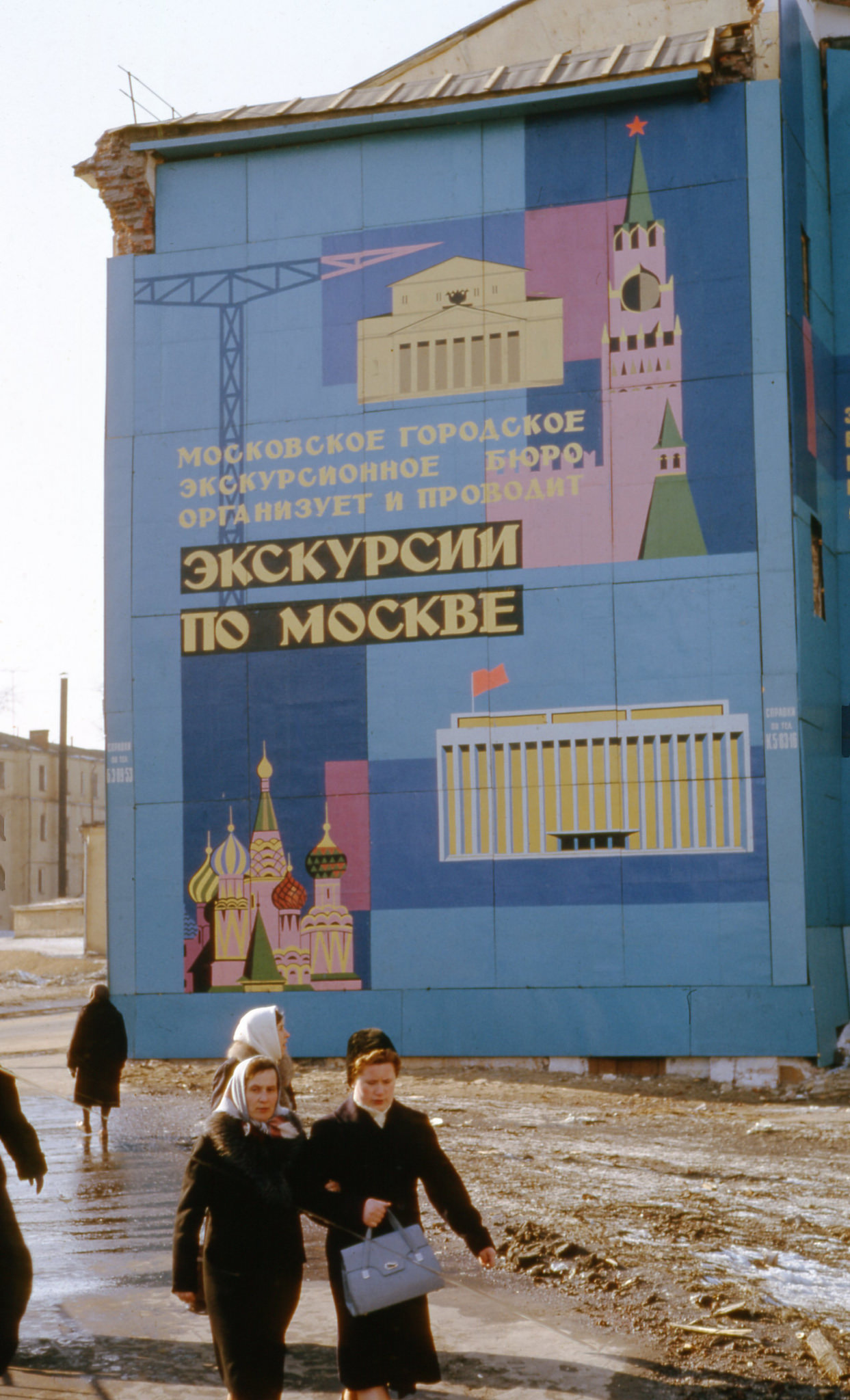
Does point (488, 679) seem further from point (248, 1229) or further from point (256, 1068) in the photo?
point (248, 1229)

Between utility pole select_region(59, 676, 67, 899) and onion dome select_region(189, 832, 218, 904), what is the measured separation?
46.0m

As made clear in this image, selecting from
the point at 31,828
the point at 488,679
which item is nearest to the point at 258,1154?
the point at 488,679

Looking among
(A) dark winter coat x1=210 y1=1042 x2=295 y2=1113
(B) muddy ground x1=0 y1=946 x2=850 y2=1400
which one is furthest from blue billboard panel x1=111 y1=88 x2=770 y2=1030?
(A) dark winter coat x1=210 y1=1042 x2=295 y2=1113

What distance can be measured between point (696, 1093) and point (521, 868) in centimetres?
374

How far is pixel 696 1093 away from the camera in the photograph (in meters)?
18.6

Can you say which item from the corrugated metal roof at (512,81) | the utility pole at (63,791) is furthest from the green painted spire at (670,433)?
the utility pole at (63,791)

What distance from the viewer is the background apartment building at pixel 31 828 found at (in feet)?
236

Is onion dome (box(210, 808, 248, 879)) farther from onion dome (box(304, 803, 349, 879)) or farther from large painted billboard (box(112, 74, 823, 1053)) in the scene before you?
onion dome (box(304, 803, 349, 879))

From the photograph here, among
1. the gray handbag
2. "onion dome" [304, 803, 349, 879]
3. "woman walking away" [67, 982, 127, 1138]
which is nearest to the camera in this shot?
the gray handbag

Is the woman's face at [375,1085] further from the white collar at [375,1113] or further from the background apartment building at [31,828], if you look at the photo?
the background apartment building at [31,828]

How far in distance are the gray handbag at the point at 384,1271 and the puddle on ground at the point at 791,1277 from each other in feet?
10.7

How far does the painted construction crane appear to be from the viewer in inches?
859

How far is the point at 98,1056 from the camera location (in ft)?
50.2

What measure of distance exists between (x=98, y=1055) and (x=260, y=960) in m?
5.91
